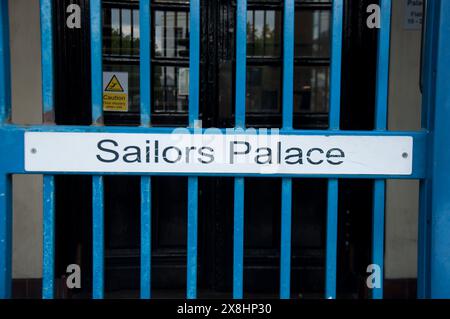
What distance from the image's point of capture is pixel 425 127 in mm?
1548

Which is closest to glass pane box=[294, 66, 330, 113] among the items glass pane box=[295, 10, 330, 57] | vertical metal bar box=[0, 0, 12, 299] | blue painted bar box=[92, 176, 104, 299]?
glass pane box=[295, 10, 330, 57]

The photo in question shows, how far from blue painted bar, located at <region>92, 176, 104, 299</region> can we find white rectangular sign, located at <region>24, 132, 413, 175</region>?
63 millimetres

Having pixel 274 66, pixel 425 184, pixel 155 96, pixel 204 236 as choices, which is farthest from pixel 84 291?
pixel 425 184

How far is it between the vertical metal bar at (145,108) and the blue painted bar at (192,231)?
0.43ft

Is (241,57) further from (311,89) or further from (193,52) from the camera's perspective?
(311,89)

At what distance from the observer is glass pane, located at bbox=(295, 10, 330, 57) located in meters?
3.11

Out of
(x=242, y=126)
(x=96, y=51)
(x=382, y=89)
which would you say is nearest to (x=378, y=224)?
(x=382, y=89)

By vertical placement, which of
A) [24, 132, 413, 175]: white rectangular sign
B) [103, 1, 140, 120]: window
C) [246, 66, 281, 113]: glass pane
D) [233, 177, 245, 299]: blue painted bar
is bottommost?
[233, 177, 245, 299]: blue painted bar

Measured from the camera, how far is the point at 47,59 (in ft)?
4.96

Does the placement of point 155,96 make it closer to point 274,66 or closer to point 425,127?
point 274,66

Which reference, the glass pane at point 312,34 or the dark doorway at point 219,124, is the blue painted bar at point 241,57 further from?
the glass pane at point 312,34

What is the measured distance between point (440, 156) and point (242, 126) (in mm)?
619

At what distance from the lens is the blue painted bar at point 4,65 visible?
149 cm

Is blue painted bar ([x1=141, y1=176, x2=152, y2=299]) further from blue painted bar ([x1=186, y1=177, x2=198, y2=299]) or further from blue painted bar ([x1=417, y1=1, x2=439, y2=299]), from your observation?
blue painted bar ([x1=417, y1=1, x2=439, y2=299])
